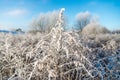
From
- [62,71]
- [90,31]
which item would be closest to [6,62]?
[62,71]

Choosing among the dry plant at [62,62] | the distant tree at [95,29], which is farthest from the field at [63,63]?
the distant tree at [95,29]

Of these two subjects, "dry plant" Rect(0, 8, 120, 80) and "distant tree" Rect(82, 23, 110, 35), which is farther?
"distant tree" Rect(82, 23, 110, 35)

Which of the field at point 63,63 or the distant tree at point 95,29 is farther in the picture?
the distant tree at point 95,29

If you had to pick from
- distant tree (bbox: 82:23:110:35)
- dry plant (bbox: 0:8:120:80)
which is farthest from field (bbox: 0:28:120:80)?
distant tree (bbox: 82:23:110:35)

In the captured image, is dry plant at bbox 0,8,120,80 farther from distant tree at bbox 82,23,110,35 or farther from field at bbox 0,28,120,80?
distant tree at bbox 82,23,110,35

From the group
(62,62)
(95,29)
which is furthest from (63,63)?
(95,29)

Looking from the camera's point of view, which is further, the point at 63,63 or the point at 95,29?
the point at 95,29

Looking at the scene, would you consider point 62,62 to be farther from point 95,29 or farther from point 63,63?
point 95,29

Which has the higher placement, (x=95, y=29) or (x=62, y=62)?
(x=95, y=29)

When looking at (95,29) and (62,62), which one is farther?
(95,29)

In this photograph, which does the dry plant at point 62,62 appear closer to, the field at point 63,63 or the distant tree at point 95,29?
the field at point 63,63

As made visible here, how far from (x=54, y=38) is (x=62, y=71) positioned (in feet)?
1.51

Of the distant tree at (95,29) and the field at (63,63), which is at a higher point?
the distant tree at (95,29)

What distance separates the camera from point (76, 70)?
3799 mm
